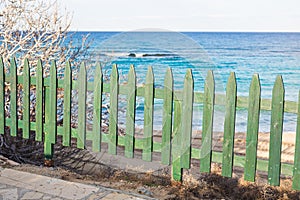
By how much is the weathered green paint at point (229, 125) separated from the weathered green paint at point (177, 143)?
0.48 m

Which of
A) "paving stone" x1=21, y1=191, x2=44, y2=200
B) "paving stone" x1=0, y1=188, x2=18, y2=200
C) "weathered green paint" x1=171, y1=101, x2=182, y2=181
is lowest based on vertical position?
"paving stone" x1=0, y1=188, x2=18, y2=200

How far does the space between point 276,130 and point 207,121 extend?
658mm

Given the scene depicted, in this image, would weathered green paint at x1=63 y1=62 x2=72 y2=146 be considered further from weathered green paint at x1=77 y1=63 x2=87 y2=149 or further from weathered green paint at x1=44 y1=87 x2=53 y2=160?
weathered green paint at x1=44 y1=87 x2=53 y2=160

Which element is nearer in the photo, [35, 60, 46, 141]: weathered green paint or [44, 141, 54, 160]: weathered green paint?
[35, 60, 46, 141]: weathered green paint

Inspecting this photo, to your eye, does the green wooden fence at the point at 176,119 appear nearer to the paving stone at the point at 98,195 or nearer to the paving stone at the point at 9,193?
the paving stone at the point at 98,195

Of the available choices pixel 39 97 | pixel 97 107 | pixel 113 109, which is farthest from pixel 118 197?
pixel 39 97

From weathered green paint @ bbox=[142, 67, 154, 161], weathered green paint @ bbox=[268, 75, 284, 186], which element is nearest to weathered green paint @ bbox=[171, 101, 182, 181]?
weathered green paint @ bbox=[142, 67, 154, 161]

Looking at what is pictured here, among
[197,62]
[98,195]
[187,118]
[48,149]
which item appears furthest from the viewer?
[48,149]

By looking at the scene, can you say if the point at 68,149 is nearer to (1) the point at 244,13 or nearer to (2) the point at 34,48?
(2) the point at 34,48

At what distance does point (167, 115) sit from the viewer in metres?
4.40

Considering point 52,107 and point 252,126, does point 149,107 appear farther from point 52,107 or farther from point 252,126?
point 52,107

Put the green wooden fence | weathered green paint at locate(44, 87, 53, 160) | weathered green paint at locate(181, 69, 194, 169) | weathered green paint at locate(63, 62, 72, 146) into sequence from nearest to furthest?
the green wooden fence, weathered green paint at locate(181, 69, 194, 169), weathered green paint at locate(63, 62, 72, 146), weathered green paint at locate(44, 87, 53, 160)

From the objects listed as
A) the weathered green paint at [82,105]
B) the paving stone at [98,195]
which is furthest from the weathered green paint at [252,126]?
the weathered green paint at [82,105]

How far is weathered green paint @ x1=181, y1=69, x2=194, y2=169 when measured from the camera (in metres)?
4.27
